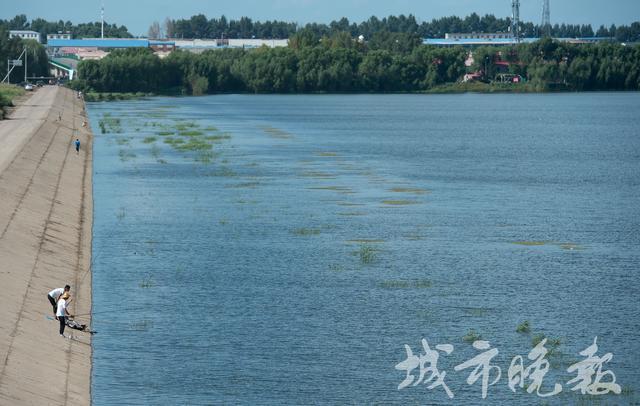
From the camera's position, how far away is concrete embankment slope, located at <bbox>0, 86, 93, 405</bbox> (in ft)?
90.1

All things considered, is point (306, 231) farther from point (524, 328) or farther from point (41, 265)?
point (524, 328)

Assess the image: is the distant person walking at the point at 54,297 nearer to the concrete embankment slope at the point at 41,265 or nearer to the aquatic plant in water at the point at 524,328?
the concrete embankment slope at the point at 41,265

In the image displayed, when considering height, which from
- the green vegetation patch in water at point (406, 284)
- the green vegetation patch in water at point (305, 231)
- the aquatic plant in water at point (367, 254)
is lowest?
the green vegetation patch in water at point (406, 284)

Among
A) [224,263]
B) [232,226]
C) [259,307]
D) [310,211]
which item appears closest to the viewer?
[259,307]

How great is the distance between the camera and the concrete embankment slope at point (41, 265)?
27453 millimetres

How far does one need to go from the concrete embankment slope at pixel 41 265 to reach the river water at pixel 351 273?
0.83 meters

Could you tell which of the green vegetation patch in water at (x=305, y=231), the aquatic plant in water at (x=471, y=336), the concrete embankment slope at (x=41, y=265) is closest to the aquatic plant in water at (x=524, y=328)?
the aquatic plant in water at (x=471, y=336)

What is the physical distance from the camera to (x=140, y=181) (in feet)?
233

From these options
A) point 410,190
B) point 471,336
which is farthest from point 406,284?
point 410,190

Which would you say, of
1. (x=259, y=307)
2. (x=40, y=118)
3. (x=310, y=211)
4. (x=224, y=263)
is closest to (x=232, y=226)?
(x=310, y=211)

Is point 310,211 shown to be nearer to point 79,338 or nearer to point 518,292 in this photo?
point 518,292

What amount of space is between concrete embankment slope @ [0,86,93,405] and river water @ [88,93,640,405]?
827 mm

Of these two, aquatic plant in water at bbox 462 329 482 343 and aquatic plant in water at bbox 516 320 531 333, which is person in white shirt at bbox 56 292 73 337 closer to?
aquatic plant in water at bbox 462 329 482 343

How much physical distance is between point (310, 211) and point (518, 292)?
64.7ft
